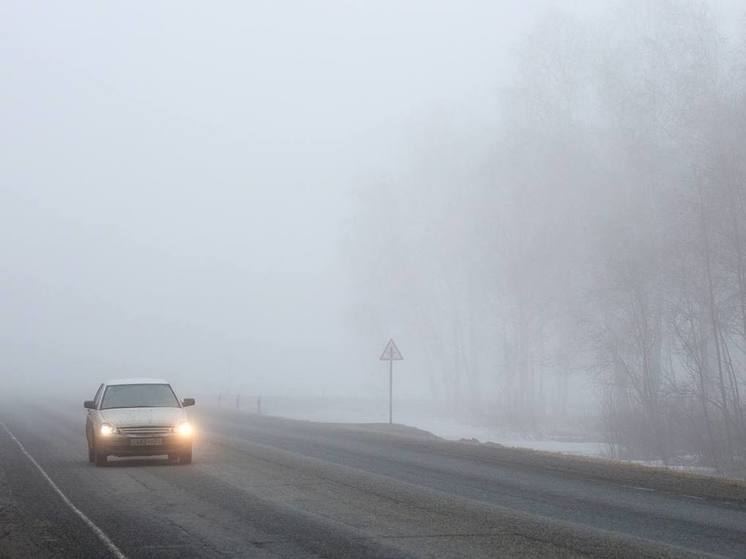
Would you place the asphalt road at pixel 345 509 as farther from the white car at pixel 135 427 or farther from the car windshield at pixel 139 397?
the car windshield at pixel 139 397

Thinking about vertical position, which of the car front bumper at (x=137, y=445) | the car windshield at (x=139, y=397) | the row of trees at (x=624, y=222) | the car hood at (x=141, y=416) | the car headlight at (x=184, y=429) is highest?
the row of trees at (x=624, y=222)

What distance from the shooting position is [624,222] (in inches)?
1377

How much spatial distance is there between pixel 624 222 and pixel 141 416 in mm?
19718

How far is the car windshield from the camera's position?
70.7 ft

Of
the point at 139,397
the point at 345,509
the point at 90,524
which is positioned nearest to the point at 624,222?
the point at 139,397

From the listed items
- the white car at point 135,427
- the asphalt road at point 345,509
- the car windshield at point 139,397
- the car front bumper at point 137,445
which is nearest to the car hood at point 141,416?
the white car at point 135,427

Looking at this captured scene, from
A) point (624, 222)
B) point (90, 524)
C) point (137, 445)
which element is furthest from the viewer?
point (624, 222)

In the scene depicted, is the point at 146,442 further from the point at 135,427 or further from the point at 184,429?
the point at 184,429

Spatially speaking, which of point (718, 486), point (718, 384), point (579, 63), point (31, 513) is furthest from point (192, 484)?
point (579, 63)

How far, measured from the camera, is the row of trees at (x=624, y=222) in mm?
30781

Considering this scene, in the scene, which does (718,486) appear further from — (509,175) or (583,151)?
(509,175)

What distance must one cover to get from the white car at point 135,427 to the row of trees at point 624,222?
15002 mm

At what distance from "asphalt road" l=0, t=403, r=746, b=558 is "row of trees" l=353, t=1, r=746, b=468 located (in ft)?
33.5

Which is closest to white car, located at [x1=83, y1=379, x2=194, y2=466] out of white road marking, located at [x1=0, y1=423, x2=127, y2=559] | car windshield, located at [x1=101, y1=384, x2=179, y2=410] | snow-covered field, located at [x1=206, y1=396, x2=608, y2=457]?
car windshield, located at [x1=101, y1=384, x2=179, y2=410]
